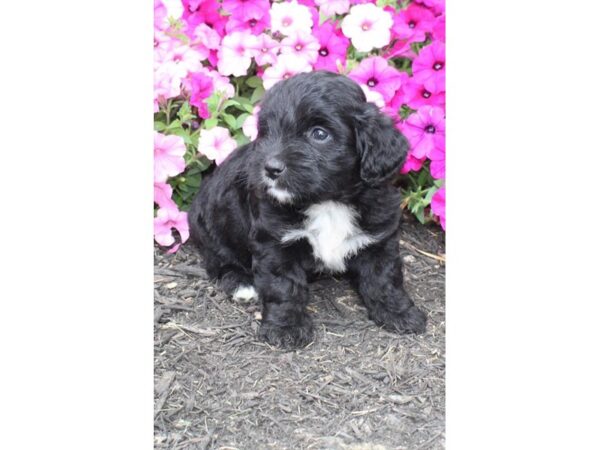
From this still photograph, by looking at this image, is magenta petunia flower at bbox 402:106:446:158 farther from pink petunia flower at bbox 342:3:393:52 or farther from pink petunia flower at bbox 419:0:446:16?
pink petunia flower at bbox 419:0:446:16

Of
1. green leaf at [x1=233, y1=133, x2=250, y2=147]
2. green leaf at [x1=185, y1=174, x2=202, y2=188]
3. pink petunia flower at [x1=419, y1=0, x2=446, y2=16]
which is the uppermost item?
pink petunia flower at [x1=419, y1=0, x2=446, y2=16]

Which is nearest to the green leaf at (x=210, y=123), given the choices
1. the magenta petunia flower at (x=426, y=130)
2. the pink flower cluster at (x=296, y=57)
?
the pink flower cluster at (x=296, y=57)

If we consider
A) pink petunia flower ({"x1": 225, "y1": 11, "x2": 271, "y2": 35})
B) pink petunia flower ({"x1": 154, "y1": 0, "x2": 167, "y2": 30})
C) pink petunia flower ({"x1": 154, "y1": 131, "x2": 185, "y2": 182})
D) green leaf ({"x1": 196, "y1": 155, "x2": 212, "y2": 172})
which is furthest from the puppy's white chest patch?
pink petunia flower ({"x1": 154, "y1": 0, "x2": 167, "y2": 30})

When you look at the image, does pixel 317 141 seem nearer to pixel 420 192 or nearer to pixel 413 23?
pixel 420 192

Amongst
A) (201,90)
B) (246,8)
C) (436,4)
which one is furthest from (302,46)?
(436,4)

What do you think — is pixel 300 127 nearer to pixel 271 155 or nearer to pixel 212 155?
pixel 271 155

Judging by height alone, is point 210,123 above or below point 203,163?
above
